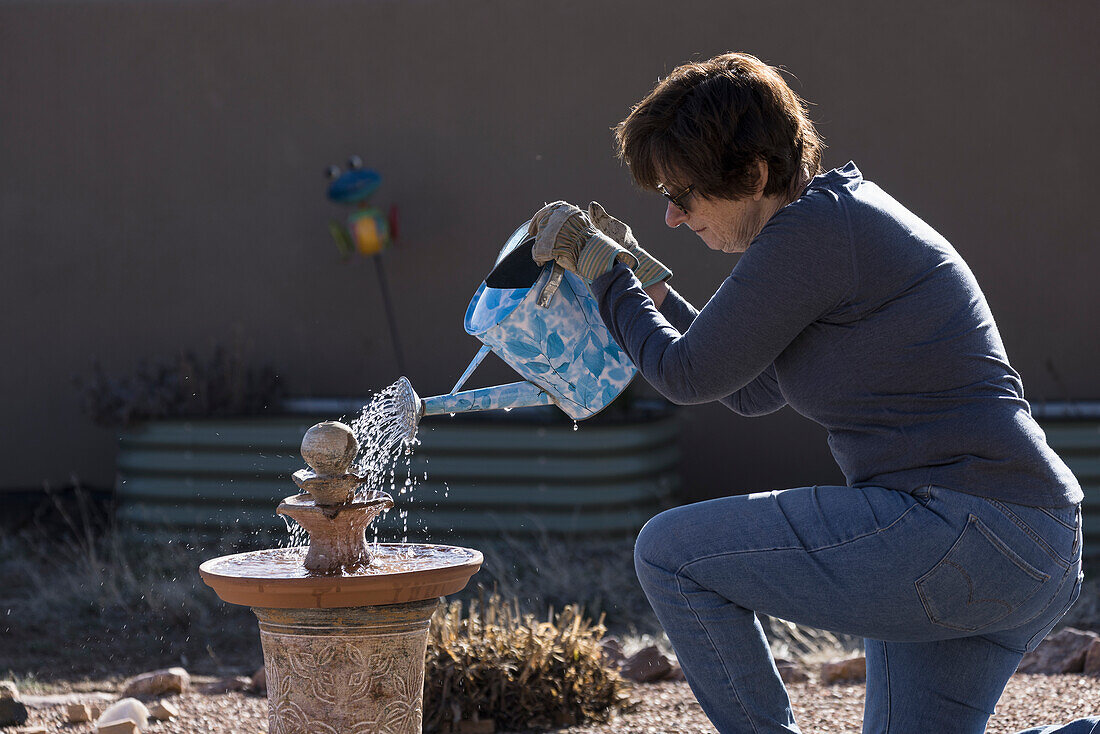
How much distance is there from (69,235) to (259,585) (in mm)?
5535

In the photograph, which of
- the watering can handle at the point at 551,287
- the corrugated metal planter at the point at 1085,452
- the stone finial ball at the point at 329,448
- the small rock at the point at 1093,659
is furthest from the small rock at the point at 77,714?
the corrugated metal planter at the point at 1085,452

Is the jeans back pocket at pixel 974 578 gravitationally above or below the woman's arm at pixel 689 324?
below

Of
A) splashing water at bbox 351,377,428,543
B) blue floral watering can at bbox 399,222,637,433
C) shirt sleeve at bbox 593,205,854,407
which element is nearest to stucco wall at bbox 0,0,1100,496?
splashing water at bbox 351,377,428,543

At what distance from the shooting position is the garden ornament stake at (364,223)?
671 cm

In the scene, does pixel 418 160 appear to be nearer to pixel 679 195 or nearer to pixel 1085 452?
pixel 1085 452

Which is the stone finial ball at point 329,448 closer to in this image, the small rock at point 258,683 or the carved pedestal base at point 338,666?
the carved pedestal base at point 338,666

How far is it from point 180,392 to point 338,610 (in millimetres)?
3935

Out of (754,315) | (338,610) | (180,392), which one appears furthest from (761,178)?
(180,392)

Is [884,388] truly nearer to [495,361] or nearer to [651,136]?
[651,136]

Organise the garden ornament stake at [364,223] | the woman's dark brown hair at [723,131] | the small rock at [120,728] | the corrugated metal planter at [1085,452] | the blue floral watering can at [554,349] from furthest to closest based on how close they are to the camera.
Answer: the garden ornament stake at [364,223], the corrugated metal planter at [1085,452], the small rock at [120,728], the blue floral watering can at [554,349], the woman's dark brown hair at [723,131]

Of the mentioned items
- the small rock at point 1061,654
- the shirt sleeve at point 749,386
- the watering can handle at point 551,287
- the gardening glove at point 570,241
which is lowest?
the small rock at point 1061,654

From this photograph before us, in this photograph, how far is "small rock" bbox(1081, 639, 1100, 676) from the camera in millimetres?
3994

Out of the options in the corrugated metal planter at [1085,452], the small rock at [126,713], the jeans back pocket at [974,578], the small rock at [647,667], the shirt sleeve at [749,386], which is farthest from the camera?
the corrugated metal planter at [1085,452]

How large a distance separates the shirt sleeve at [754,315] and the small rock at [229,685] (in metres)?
2.30
